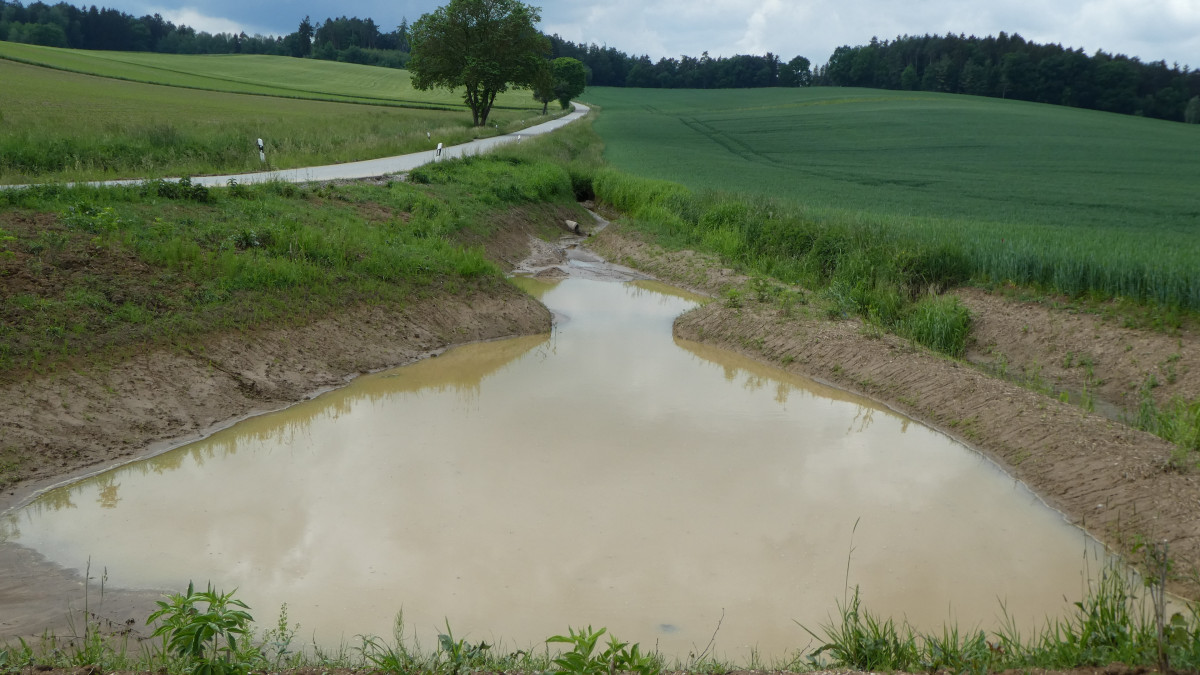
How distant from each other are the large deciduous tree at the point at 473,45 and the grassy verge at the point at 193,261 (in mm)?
30569

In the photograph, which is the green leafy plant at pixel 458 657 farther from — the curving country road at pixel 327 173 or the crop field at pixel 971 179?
the curving country road at pixel 327 173

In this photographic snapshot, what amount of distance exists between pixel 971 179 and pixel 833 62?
101 m

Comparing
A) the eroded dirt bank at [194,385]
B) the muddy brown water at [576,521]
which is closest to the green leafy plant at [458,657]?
the muddy brown water at [576,521]

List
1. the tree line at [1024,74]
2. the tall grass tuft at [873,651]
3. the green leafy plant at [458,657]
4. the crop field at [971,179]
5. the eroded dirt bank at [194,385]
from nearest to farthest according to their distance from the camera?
1. the green leafy plant at [458,657]
2. the tall grass tuft at [873,651]
3. the eroded dirt bank at [194,385]
4. the crop field at [971,179]
5. the tree line at [1024,74]

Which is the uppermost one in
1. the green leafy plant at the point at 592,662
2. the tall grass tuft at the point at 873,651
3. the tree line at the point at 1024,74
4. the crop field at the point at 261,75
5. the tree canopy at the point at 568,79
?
the tree line at the point at 1024,74

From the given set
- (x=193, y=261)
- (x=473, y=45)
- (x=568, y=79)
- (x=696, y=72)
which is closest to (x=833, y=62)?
(x=696, y=72)

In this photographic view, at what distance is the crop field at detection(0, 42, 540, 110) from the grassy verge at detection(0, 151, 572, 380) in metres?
54.7

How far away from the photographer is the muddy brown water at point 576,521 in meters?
6.16

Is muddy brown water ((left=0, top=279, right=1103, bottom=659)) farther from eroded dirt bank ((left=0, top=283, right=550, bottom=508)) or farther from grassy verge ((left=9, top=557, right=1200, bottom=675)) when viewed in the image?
grassy verge ((left=9, top=557, right=1200, bottom=675))

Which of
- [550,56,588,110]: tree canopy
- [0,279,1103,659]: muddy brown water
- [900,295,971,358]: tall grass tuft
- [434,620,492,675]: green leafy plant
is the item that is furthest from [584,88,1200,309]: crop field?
[434,620,492,675]: green leafy plant

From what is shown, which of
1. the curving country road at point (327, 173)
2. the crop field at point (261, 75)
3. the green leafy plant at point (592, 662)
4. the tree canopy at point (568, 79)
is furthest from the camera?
the tree canopy at point (568, 79)

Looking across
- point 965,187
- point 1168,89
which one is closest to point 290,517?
point 965,187

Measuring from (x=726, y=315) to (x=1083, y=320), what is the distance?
5584 millimetres

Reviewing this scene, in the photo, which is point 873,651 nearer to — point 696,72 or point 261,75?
point 261,75
